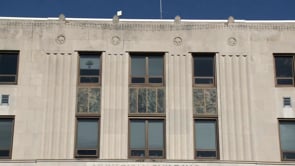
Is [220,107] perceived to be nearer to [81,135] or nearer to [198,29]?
[198,29]

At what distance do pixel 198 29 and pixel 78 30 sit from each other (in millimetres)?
5876

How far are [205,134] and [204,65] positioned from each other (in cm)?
347

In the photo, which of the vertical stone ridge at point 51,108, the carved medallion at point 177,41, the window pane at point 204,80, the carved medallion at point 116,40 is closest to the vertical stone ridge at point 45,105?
the vertical stone ridge at point 51,108

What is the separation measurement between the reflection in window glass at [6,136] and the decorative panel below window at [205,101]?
28.5 ft

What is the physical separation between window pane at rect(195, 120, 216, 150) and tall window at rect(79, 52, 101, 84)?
5240 millimetres

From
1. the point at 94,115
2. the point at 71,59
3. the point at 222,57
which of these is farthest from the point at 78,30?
the point at 222,57

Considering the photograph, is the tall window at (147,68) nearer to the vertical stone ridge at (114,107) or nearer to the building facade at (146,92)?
the building facade at (146,92)

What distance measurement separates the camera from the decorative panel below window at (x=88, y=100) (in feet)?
95.3

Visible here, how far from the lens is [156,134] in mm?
28859

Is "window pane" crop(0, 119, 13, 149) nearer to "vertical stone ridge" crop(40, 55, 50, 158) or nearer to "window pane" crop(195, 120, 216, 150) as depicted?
"vertical stone ridge" crop(40, 55, 50, 158)

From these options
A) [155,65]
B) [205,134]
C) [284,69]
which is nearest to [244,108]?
[205,134]

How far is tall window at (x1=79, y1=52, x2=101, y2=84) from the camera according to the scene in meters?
29.7

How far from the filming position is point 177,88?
29.4 metres

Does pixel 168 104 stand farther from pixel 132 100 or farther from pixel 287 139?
pixel 287 139
